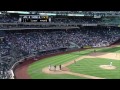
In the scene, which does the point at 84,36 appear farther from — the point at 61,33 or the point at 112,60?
the point at 112,60

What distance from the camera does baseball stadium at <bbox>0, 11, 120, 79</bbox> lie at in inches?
629

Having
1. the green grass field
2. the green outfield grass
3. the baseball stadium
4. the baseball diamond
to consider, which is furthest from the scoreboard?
the green outfield grass

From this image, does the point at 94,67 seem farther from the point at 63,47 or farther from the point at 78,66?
the point at 63,47

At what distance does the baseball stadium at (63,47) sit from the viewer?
1598cm

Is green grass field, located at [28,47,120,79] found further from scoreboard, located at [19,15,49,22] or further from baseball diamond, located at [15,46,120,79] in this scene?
scoreboard, located at [19,15,49,22]

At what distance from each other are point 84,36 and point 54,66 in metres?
7.87

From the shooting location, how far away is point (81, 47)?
25.4 meters

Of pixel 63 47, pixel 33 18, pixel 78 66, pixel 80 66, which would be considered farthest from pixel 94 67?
pixel 33 18

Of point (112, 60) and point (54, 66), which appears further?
point (112, 60)

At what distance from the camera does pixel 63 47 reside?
23.9 metres

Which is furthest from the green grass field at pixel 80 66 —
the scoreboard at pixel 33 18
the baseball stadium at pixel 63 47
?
the scoreboard at pixel 33 18

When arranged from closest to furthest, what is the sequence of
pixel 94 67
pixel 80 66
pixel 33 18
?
pixel 33 18 < pixel 94 67 < pixel 80 66
